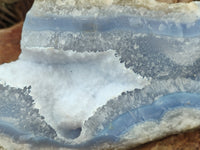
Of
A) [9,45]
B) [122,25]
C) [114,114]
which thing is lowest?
[9,45]

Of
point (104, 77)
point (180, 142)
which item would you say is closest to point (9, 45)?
point (104, 77)

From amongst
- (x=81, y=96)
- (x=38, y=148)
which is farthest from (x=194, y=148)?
(x=38, y=148)

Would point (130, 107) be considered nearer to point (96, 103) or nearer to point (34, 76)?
point (96, 103)

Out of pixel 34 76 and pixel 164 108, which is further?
pixel 34 76

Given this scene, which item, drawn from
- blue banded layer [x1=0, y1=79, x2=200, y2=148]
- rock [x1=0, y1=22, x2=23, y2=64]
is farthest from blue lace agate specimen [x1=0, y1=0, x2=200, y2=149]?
rock [x1=0, y1=22, x2=23, y2=64]

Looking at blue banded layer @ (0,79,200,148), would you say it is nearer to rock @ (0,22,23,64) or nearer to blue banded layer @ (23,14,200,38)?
blue banded layer @ (23,14,200,38)

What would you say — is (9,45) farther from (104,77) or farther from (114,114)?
(114,114)

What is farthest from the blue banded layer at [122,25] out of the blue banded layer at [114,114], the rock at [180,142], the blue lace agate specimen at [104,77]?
the rock at [180,142]

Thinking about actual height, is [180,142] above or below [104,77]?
below
